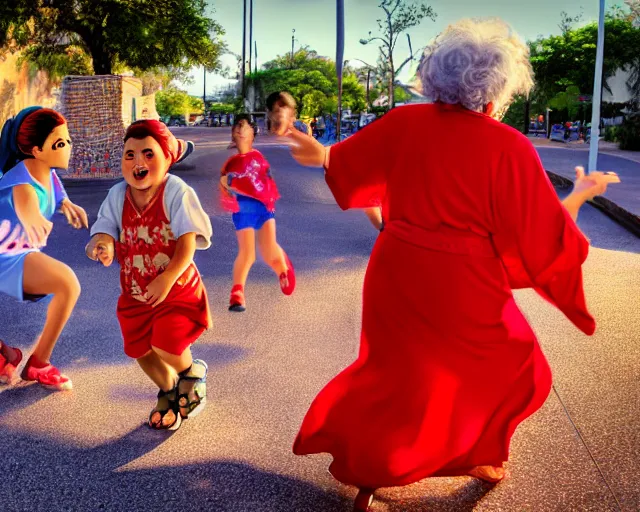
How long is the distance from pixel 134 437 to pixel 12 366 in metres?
1.31

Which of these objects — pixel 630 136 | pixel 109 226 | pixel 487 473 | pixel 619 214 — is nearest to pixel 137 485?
pixel 109 226

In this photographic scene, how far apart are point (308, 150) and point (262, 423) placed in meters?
1.50

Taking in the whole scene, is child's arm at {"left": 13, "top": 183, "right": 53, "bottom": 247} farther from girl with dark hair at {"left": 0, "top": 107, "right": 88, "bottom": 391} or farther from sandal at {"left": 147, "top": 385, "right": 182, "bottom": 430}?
sandal at {"left": 147, "top": 385, "right": 182, "bottom": 430}

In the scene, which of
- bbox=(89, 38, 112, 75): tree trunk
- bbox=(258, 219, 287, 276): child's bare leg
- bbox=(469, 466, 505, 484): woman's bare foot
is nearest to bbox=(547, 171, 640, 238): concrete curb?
bbox=(258, 219, 287, 276): child's bare leg

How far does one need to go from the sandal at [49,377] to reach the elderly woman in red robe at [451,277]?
200 cm

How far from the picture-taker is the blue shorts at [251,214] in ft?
22.0

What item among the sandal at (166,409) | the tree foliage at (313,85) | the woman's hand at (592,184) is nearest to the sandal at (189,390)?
the sandal at (166,409)

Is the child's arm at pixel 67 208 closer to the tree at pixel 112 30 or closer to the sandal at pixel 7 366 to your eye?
the sandal at pixel 7 366

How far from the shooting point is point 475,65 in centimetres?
300

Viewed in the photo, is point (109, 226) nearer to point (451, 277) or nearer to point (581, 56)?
point (451, 277)

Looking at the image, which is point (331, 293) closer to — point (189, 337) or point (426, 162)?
point (189, 337)

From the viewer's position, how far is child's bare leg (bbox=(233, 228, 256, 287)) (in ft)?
22.5

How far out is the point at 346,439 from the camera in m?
3.25

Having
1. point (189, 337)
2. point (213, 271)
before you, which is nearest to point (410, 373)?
point (189, 337)
